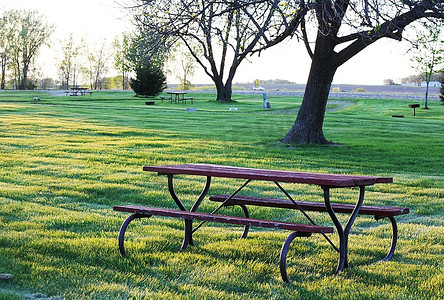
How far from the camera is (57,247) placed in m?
5.16

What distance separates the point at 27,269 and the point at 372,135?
694 inches

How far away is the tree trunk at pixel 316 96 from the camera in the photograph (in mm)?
15227

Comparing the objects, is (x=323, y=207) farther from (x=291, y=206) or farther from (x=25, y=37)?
(x=25, y=37)

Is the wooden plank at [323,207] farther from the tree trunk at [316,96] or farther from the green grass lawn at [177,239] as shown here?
the tree trunk at [316,96]

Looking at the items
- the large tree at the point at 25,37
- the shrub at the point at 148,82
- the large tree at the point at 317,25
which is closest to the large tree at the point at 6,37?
the large tree at the point at 25,37

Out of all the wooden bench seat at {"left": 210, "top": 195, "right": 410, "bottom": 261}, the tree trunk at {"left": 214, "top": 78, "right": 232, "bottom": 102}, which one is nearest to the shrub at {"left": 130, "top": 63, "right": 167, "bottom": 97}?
the tree trunk at {"left": 214, "top": 78, "right": 232, "bottom": 102}

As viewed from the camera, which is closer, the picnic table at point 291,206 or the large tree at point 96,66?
the picnic table at point 291,206

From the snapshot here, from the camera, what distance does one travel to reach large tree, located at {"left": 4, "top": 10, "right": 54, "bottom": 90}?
71.3m

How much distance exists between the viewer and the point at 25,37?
72500mm

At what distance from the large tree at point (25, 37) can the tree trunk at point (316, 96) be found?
60044 mm

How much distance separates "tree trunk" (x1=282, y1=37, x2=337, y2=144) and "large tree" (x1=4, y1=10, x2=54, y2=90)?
60044 millimetres

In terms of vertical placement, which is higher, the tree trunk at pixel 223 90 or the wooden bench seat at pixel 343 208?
the tree trunk at pixel 223 90

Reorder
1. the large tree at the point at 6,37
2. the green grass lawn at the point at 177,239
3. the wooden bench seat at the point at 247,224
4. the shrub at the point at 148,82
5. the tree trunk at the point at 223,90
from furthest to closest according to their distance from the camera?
the large tree at the point at 6,37
the shrub at the point at 148,82
the tree trunk at the point at 223,90
the wooden bench seat at the point at 247,224
the green grass lawn at the point at 177,239

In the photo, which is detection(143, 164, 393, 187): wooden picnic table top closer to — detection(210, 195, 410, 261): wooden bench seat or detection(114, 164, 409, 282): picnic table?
detection(114, 164, 409, 282): picnic table
